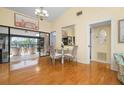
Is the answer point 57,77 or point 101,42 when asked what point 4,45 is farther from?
point 101,42

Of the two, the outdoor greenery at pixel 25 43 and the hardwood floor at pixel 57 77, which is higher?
the outdoor greenery at pixel 25 43

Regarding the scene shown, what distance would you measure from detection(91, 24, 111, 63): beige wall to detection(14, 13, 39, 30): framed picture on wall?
374cm

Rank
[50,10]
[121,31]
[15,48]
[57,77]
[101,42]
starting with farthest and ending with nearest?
[50,10] → [15,48] → [101,42] → [121,31] → [57,77]

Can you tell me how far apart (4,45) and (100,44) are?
5.25 m

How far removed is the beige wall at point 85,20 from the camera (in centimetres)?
401

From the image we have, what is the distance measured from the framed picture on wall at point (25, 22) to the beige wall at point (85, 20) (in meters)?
1.72

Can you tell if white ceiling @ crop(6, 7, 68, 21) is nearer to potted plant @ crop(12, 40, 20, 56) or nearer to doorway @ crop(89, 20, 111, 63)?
potted plant @ crop(12, 40, 20, 56)

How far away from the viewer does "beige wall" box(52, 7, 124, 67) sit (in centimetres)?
401

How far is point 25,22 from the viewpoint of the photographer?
638 cm

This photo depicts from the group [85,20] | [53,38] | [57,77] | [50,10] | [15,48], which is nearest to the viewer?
[57,77]

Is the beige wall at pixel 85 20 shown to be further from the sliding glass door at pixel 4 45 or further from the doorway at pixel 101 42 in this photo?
the sliding glass door at pixel 4 45

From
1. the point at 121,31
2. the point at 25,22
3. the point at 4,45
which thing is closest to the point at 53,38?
the point at 25,22

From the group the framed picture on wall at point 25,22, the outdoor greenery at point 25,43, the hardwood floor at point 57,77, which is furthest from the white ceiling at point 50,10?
the hardwood floor at point 57,77
